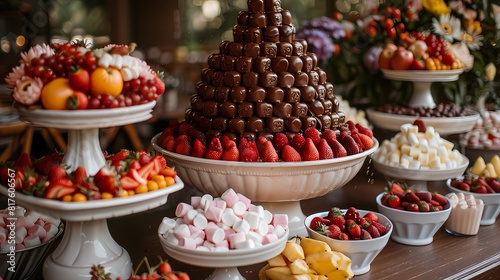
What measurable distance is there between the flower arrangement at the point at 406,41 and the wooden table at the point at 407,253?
104 cm

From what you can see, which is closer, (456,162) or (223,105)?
(223,105)

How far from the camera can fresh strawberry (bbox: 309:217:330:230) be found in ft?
5.12

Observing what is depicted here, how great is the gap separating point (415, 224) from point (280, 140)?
46cm

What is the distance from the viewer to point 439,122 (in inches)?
95.9

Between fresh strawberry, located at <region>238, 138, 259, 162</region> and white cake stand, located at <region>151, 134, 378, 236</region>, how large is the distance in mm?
19

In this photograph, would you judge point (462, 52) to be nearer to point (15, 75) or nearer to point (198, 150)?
point (198, 150)

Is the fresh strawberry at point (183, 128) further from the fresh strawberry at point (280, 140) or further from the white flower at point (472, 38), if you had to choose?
the white flower at point (472, 38)

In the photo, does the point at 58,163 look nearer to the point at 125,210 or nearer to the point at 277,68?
the point at 125,210

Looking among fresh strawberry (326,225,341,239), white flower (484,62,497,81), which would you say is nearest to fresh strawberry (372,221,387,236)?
fresh strawberry (326,225,341,239)

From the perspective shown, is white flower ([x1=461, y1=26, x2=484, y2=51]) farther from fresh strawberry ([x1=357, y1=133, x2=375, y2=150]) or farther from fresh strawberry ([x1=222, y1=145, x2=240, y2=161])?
fresh strawberry ([x1=222, y1=145, x2=240, y2=161])

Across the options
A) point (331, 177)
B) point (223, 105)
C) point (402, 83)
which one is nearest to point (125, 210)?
point (223, 105)

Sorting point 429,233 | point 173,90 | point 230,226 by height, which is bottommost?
point 173,90

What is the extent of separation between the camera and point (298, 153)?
1.62 m

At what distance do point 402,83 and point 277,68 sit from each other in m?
1.41
